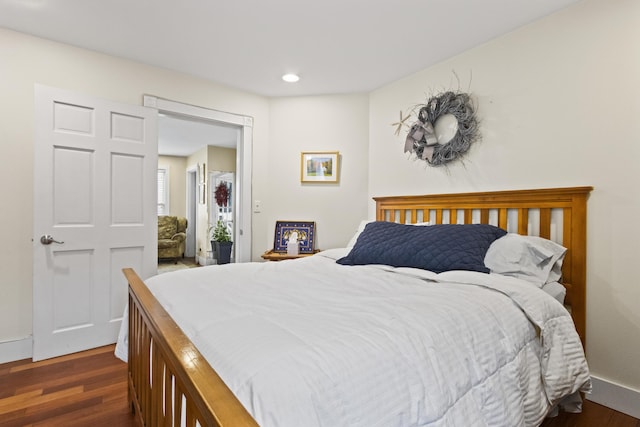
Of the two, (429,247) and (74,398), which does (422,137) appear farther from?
(74,398)

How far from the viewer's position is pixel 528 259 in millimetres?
1888

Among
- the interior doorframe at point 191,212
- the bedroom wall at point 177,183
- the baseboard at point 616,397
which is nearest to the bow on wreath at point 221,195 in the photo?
the interior doorframe at point 191,212

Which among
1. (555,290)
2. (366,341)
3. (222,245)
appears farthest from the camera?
(222,245)

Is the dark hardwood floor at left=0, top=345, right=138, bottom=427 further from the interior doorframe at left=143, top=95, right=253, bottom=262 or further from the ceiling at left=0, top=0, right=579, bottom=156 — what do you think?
the ceiling at left=0, top=0, right=579, bottom=156

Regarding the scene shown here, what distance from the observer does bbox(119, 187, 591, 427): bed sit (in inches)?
31.5

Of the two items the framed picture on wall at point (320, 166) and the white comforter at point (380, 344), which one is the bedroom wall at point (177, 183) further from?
the white comforter at point (380, 344)

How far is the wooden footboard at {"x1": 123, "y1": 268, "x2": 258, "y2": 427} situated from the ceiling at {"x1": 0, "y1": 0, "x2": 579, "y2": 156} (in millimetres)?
1673

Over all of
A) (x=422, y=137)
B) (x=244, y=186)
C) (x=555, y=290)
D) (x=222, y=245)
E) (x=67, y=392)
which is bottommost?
(x=67, y=392)

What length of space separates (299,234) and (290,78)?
156 centimetres

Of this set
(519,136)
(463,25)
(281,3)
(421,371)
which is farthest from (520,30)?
(421,371)

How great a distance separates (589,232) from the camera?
197cm

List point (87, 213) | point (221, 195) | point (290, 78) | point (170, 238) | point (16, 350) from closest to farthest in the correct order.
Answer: point (16, 350)
point (87, 213)
point (290, 78)
point (221, 195)
point (170, 238)

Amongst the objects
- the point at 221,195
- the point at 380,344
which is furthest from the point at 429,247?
the point at 221,195

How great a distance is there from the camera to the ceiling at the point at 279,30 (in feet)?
6.79
